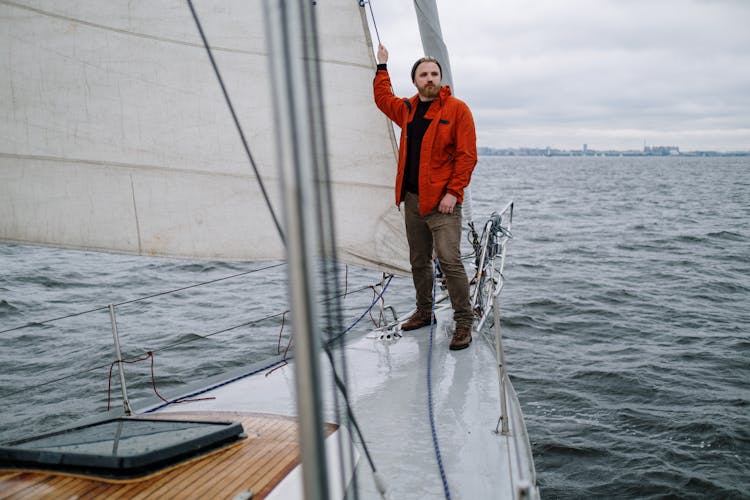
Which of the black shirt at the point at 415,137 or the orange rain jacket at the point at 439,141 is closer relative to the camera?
the orange rain jacket at the point at 439,141

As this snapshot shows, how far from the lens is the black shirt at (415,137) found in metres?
3.72

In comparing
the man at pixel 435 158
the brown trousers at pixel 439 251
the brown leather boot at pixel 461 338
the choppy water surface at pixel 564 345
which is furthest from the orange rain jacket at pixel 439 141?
the choppy water surface at pixel 564 345

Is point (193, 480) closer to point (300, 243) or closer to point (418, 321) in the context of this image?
point (300, 243)

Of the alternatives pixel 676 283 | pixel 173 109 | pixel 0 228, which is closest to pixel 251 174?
pixel 173 109

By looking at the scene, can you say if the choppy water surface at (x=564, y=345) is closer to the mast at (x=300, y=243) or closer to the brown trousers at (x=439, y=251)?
the brown trousers at (x=439, y=251)

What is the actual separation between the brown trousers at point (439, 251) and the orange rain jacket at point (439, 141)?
5.1 inches

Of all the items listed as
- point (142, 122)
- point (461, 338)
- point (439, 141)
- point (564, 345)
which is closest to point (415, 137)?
point (439, 141)

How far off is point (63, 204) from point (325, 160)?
2.29 m

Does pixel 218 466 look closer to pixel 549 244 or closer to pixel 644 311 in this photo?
pixel 644 311

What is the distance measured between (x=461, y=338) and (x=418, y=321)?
56 cm

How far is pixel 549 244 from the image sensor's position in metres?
15.1

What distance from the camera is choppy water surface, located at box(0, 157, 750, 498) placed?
461cm

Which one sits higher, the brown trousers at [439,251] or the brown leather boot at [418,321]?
the brown trousers at [439,251]

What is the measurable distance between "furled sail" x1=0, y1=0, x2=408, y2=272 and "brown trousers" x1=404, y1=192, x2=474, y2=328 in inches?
30.5
